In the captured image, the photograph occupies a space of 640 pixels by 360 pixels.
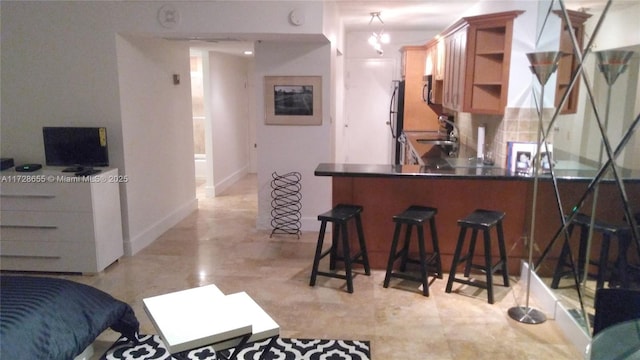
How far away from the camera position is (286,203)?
5.11m

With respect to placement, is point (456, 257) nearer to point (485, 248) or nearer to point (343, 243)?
point (485, 248)

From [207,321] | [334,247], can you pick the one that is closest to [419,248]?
[334,247]

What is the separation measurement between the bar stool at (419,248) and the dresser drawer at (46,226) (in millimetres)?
2406

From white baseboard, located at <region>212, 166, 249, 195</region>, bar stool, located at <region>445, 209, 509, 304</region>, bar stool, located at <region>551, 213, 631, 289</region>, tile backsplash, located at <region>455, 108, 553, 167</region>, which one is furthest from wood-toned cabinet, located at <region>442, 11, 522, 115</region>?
white baseboard, located at <region>212, 166, 249, 195</region>

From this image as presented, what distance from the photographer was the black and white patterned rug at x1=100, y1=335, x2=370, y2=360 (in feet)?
8.93

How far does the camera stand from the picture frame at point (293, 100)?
4.83m

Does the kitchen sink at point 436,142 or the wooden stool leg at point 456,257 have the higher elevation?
the kitchen sink at point 436,142

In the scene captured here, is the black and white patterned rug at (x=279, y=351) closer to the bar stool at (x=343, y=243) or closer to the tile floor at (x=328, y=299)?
the tile floor at (x=328, y=299)

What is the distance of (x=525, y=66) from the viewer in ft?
12.3

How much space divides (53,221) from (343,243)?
92.3 inches

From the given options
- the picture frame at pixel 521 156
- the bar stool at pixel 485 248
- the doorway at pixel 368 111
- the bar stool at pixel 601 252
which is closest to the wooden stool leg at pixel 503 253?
the bar stool at pixel 485 248

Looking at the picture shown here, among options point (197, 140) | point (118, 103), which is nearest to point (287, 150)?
point (118, 103)

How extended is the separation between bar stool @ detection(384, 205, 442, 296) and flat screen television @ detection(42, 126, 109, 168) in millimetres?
2547

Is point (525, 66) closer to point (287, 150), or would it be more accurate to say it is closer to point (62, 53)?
point (287, 150)
